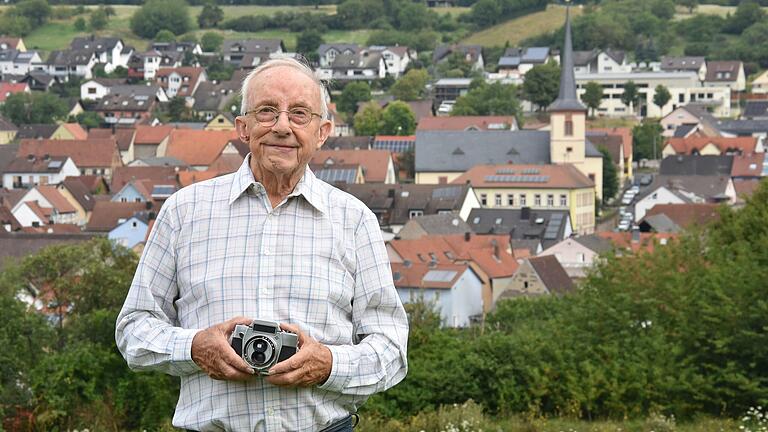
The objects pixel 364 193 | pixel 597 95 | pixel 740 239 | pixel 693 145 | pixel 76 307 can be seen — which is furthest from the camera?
pixel 597 95

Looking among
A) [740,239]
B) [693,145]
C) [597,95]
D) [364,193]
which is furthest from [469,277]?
[597,95]

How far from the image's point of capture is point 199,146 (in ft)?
177

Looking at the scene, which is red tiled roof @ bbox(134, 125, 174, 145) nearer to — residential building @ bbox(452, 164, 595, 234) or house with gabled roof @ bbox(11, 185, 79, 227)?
house with gabled roof @ bbox(11, 185, 79, 227)

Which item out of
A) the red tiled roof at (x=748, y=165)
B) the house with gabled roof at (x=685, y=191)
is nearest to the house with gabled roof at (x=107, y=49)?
the red tiled roof at (x=748, y=165)

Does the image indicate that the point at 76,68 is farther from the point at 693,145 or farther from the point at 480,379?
the point at 480,379

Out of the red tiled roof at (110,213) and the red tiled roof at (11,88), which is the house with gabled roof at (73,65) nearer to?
the red tiled roof at (11,88)

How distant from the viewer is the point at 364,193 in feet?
140

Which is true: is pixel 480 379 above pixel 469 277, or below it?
above

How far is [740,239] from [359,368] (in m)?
12.3

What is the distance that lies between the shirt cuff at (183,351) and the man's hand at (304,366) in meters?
0.15

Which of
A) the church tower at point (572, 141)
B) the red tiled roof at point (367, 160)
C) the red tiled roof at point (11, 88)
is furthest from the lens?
the red tiled roof at point (11, 88)

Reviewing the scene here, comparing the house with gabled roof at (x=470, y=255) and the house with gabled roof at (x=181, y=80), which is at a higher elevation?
the house with gabled roof at (x=470, y=255)

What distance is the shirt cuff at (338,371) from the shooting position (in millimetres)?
2781

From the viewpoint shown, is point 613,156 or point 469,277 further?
point 613,156
